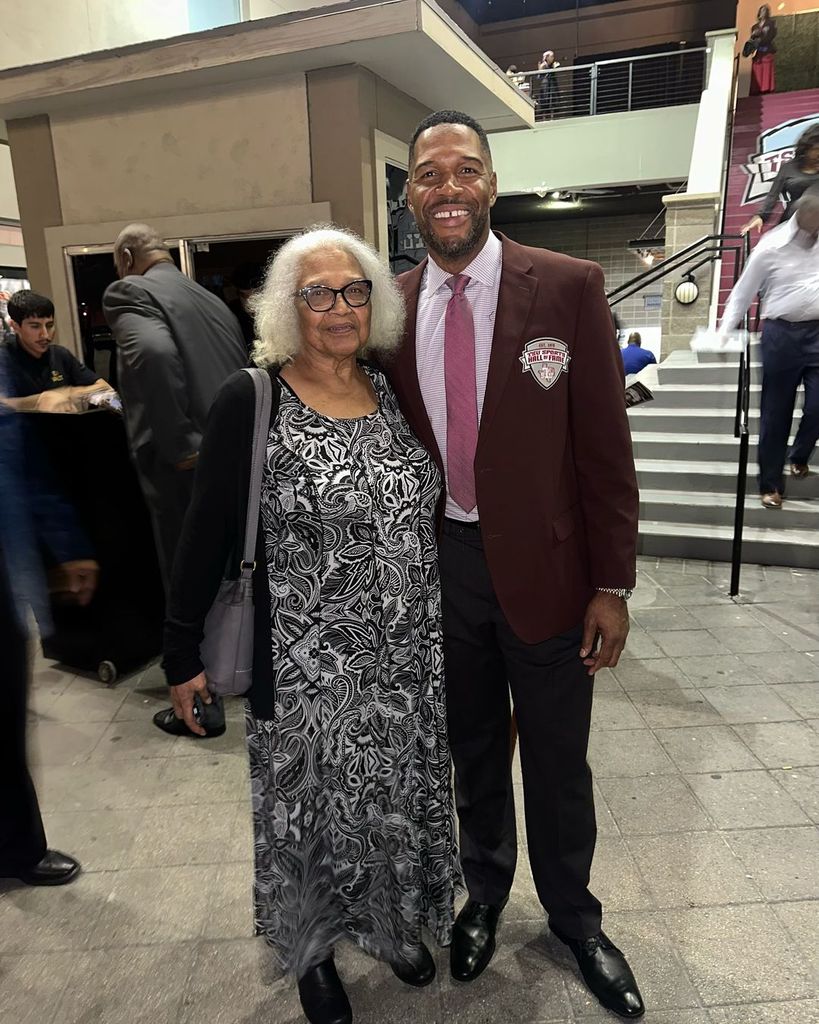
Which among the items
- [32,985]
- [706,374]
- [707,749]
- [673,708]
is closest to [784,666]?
[673,708]

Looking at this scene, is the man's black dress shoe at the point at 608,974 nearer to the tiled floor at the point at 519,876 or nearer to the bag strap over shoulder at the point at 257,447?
the tiled floor at the point at 519,876

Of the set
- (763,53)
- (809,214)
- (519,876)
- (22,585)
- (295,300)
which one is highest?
(763,53)

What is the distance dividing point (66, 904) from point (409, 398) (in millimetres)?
1967

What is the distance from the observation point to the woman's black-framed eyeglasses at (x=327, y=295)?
1.66 m

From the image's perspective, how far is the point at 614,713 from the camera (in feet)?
11.0

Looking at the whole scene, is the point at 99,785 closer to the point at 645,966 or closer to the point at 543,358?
the point at 645,966

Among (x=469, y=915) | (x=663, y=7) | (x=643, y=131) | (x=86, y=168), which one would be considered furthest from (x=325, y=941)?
(x=663, y=7)

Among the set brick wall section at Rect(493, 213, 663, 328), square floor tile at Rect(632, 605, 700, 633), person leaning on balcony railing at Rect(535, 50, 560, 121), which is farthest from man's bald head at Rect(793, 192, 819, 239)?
brick wall section at Rect(493, 213, 663, 328)

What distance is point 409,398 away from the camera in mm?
1841

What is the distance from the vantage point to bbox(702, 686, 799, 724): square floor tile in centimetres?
329

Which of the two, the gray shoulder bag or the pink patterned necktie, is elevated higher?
the pink patterned necktie

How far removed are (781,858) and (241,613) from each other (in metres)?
2.02

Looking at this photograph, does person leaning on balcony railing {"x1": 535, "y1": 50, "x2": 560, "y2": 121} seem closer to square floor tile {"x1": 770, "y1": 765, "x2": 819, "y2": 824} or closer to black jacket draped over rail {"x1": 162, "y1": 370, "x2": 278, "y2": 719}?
square floor tile {"x1": 770, "y1": 765, "x2": 819, "y2": 824}

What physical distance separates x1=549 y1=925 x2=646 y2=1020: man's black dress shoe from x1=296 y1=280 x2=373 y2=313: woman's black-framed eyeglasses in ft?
5.78
